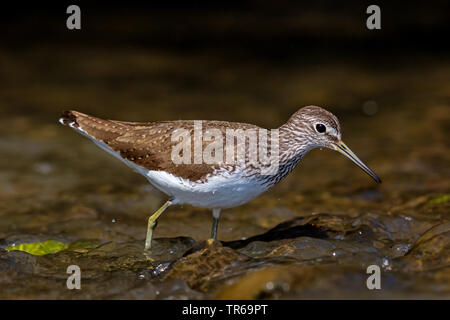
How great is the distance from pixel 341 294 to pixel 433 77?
11.0 m

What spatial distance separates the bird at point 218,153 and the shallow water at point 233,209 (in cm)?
69

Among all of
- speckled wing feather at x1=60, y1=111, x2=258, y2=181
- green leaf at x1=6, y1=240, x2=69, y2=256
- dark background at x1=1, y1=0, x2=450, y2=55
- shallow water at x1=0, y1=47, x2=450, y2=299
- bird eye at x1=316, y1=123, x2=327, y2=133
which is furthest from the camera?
dark background at x1=1, y1=0, x2=450, y2=55

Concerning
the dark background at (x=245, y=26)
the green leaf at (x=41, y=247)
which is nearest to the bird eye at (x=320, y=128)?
the green leaf at (x=41, y=247)

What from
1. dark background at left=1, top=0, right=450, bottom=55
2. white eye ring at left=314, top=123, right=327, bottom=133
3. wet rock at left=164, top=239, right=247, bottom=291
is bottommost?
wet rock at left=164, top=239, right=247, bottom=291

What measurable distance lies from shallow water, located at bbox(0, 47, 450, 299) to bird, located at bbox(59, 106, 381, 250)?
69cm

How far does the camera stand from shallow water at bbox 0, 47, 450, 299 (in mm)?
6590

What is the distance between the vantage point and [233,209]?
388 inches

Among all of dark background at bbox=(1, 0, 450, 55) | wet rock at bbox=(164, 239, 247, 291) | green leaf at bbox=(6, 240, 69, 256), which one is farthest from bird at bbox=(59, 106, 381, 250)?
dark background at bbox=(1, 0, 450, 55)

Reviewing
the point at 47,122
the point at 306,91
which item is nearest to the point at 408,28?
the point at 306,91

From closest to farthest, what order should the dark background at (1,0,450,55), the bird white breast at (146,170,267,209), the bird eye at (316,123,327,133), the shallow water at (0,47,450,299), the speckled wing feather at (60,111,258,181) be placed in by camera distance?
the shallow water at (0,47,450,299)
the bird white breast at (146,170,267,209)
the speckled wing feather at (60,111,258,181)
the bird eye at (316,123,327,133)
the dark background at (1,0,450,55)

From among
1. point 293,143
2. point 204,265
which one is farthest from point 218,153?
point 204,265

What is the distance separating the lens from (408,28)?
730 inches

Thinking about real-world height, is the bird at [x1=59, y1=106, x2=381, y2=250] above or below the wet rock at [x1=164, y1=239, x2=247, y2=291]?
above

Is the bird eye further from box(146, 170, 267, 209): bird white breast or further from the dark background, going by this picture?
the dark background
